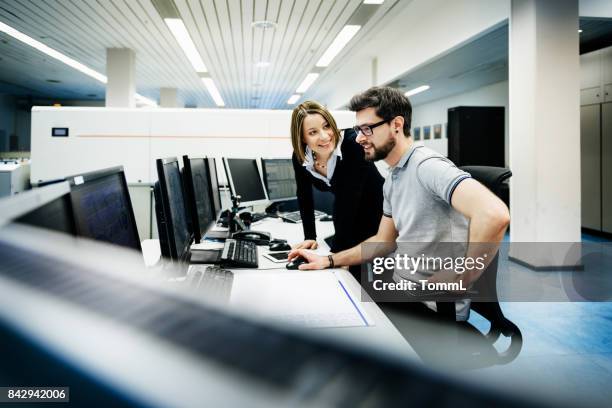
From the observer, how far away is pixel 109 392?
0.41 meters

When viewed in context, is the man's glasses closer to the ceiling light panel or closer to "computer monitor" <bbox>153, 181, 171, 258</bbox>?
"computer monitor" <bbox>153, 181, 171, 258</bbox>

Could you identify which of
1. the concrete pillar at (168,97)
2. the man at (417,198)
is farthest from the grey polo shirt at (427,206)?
the concrete pillar at (168,97)

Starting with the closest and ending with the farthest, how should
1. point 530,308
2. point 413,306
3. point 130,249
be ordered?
point 130,249, point 413,306, point 530,308

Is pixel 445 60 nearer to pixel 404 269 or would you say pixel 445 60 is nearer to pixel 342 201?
pixel 342 201

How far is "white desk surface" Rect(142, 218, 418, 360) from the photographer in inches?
37.5

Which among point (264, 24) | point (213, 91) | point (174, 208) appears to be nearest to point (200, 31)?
point (264, 24)

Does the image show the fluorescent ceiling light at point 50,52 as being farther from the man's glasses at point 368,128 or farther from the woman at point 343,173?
the man's glasses at point 368,128

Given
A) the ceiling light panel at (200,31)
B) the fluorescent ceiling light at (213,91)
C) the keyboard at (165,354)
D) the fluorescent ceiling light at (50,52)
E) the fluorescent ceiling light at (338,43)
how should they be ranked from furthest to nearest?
1. the fluorescent ceiling light at (213,91)
2. the fluorescent ceiling light at (50,52)
3. the fluorescent ceiling light at (338,43)
4. the ceiling light panel at (200,31)
5. the keyboard at (165,354)

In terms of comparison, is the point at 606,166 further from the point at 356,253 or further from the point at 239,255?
the point at 239,255

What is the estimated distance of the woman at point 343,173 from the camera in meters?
2.00

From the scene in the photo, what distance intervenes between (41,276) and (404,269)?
1338mm

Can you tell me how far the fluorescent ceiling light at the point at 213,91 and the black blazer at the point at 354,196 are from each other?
8.17 m

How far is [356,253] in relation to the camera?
1.73m

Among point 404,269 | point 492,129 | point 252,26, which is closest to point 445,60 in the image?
point 492,129
